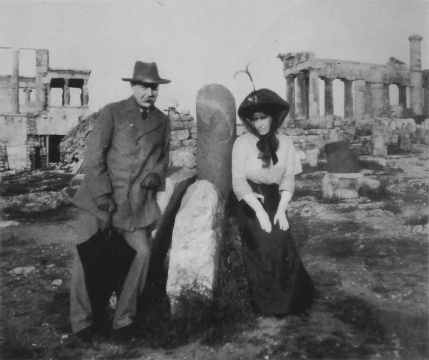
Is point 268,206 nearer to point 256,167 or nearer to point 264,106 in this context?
point 256,167

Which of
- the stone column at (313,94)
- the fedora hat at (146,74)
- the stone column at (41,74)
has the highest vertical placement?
the stone column at (41,74)

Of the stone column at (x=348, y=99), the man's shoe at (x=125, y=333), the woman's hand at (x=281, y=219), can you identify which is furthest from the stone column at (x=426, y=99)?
the man's shoe at (x=125, y=333)

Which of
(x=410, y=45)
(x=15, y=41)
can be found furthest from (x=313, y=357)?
(x=410, y=45)

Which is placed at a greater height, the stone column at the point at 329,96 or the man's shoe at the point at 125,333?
the stone column at the point at 329,96

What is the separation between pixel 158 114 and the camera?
13.1ft

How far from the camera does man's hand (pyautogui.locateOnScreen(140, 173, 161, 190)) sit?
12.3 feet

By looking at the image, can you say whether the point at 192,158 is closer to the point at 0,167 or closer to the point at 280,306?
the point at 280,306

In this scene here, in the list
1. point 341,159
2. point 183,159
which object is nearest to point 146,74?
point 183,159

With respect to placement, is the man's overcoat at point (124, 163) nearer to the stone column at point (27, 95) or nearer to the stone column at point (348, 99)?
the stone column at point (348, 99)

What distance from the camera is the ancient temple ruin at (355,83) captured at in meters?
25.9

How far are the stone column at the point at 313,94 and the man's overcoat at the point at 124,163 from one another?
75.5ft

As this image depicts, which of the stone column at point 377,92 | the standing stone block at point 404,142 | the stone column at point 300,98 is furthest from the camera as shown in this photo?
the stone column at point 377,92

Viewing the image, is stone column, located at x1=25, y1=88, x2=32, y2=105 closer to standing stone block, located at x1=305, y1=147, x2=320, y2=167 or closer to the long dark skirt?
standing stone block, located at x1=305, y1=147, x2=320, y2=167

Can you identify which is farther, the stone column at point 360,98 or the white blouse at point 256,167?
the stone column at point 360,98
